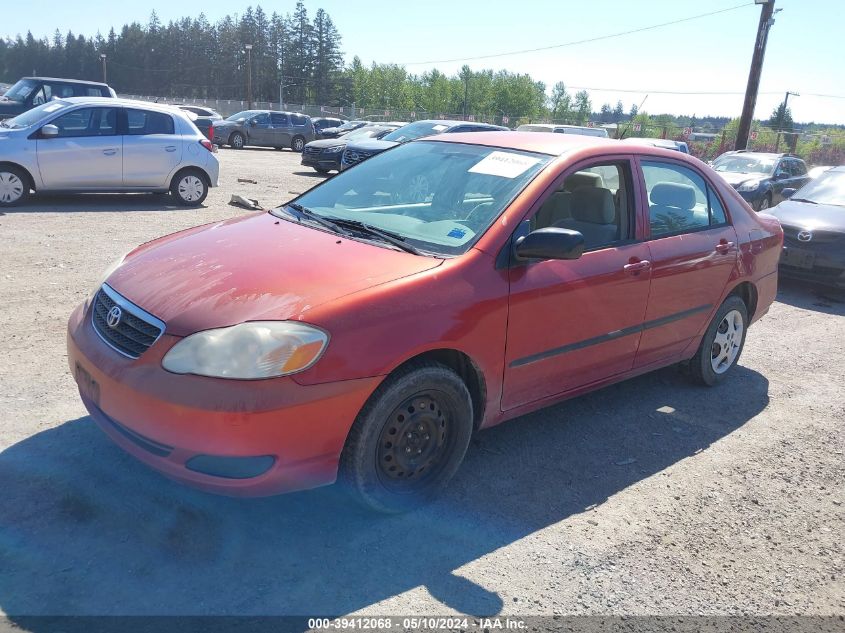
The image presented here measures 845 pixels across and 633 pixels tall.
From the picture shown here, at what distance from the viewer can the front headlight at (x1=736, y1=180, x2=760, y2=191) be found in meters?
14.4

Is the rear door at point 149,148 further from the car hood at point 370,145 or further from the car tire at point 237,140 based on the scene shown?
the car tire at point 237,140

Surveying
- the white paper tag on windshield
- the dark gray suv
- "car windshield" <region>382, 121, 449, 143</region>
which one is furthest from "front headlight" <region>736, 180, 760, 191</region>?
the dark gray suv

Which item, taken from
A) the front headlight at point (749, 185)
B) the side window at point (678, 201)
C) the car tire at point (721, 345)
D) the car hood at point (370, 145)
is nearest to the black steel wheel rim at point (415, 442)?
the side window at point (678, 201)

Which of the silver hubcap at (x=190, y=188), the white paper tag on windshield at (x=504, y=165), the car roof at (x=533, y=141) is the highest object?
the car roof at (x=533, y=141)

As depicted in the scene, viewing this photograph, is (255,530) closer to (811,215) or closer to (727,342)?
(727,342)

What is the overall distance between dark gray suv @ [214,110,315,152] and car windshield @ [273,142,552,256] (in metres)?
26.5

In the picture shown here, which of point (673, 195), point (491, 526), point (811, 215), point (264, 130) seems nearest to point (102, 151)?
point (673, 195)

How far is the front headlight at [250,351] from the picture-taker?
2773 millimetres

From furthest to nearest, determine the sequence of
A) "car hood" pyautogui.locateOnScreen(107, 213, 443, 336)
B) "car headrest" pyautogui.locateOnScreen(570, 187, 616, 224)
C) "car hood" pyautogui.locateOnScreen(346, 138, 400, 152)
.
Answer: "car hood" pyautogui.locateOnScreen(346, 138, 400, 152) → "car headrest" pyautogui.locateOnScreen(570, 187, 616, 224) → "car hood" pyautogui.locateOnScreen(107, 213, 443, 336)

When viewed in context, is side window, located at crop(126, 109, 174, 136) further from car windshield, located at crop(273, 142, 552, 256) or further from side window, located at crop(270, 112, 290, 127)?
side window, located at crop(270, 112, 290, 127)

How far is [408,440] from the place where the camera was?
10.8ft

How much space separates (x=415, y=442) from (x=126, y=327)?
1.41 m

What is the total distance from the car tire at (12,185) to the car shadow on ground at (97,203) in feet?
0.38

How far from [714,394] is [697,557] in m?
2.29
